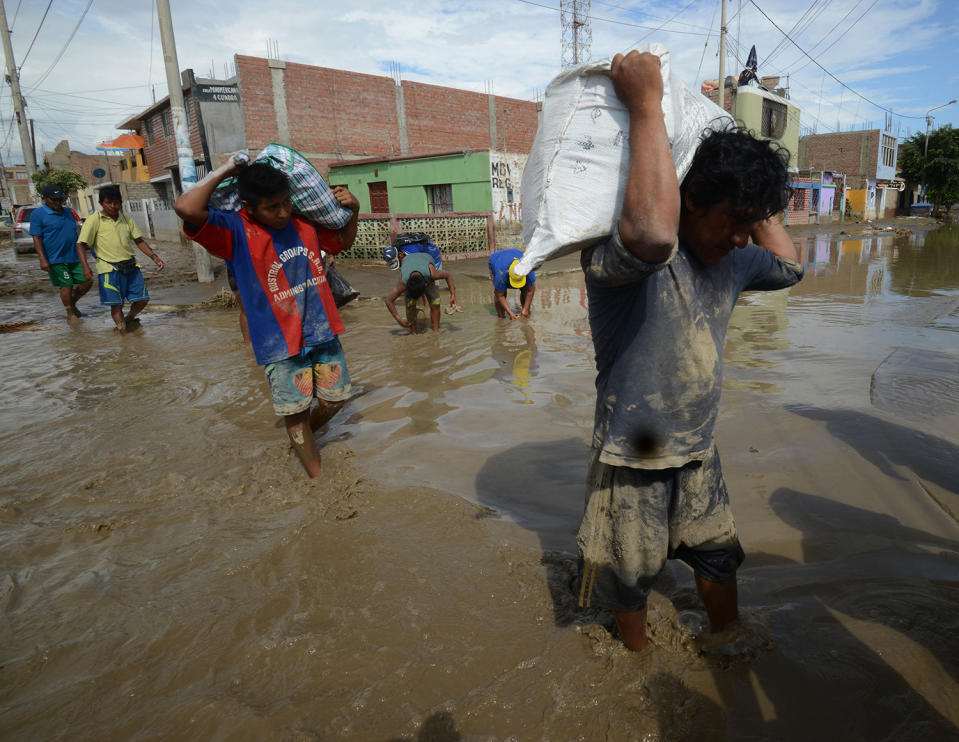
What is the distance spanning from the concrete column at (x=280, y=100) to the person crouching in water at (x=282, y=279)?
19009 millimetres

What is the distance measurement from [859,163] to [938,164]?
558cm

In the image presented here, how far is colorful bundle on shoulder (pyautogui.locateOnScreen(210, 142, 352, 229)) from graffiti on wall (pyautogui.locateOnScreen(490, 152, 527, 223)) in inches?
658

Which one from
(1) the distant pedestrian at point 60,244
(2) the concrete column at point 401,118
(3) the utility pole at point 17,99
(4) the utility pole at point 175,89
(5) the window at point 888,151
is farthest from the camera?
(5) the window at point 888,151

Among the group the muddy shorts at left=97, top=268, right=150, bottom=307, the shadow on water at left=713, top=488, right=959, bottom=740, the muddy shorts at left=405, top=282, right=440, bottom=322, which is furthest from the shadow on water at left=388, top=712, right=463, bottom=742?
the muddy shorts at left=97, top=268, right=150, bottom=307

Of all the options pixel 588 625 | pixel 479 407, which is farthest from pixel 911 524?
pixel 479 407

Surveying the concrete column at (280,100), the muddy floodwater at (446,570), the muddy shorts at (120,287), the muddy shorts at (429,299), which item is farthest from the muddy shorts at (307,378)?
the concrete column at (280,100)

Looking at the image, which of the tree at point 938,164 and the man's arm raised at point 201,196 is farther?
the tree at point 938,164

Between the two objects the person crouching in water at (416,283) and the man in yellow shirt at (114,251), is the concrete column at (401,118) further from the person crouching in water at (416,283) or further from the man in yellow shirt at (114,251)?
the person crouching in water at (416,283)

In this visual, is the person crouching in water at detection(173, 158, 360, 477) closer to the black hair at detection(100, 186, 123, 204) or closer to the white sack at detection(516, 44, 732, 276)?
the white sack at detection(516, 44, 732, 276)

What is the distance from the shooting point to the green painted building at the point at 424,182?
62.4 feet

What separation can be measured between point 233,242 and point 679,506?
7.76ft

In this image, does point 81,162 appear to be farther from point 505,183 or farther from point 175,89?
point 175,89

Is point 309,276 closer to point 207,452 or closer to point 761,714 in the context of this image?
point 207,452

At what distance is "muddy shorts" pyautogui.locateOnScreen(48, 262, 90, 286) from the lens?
26.9 ft
